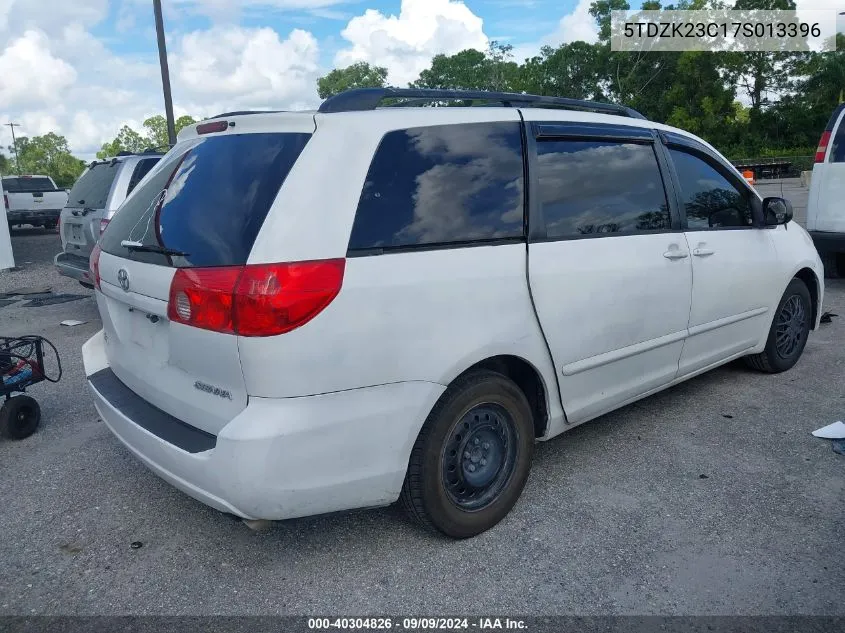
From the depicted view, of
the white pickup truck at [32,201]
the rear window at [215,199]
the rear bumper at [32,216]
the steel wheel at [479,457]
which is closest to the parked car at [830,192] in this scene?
the steel wheel at [479,457]

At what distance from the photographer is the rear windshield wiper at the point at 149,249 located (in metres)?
2.62

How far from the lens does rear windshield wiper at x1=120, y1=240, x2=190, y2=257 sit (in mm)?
2625

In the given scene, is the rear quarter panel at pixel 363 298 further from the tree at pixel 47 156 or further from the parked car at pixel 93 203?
the tree at pixel 47 156

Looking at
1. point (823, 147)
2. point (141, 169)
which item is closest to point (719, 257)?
point (823, 147)

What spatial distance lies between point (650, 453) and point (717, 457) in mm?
342

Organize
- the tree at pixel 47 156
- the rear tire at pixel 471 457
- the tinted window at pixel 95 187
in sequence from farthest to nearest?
the tree at pixel 47 156 → the tinted window at pixel 95 187 → the rear tire at pixel 471 457

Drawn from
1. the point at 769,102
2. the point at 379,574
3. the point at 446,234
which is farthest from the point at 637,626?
the point at 769,102

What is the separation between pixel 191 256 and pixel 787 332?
169 inches

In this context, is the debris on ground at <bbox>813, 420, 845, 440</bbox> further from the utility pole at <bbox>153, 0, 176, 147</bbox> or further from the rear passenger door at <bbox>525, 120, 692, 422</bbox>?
the utility pole at <bbox>153, 0, 176, 147</bbox>

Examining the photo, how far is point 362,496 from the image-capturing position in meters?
2.60

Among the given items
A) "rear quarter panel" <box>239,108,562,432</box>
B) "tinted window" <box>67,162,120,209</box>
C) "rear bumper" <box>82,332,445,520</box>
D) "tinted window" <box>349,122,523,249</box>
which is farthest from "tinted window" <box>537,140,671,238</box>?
"tinted window" <box>67,162,120,209</box>

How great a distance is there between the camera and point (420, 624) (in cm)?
246

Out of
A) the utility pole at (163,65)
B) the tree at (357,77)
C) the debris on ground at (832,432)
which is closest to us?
the debris on ground at (832,432)

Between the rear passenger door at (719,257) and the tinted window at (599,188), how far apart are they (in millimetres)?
289
